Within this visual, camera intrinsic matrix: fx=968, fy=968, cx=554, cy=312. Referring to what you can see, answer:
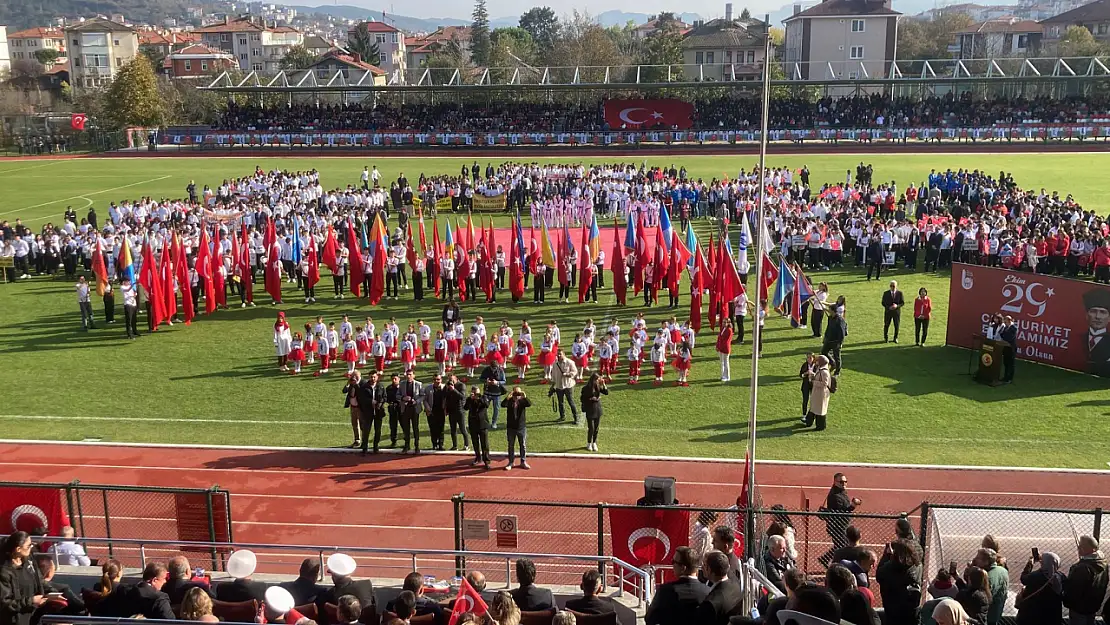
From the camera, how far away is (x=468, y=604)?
6941 mm

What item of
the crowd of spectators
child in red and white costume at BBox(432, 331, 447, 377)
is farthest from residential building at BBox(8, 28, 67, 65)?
child in red and white costume at BBox(432, 331, 447, 377)

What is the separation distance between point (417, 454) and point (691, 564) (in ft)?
28.5

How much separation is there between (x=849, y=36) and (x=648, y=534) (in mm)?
79958

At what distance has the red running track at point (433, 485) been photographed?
40.6ft

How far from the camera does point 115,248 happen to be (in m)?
26.3

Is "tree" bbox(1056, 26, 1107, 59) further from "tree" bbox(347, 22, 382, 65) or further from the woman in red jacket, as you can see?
"tree" bbox(347, 22, 382, 65)

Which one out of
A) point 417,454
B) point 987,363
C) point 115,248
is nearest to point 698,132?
point 115,248

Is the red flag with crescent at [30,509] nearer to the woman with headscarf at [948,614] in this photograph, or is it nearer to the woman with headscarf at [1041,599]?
the woman with headscarf at [948,614]

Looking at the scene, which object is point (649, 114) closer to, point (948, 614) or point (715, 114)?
point (715, 114)

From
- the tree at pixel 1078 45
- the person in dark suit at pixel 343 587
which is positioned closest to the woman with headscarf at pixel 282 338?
the person in dark suit at pixel 343 587

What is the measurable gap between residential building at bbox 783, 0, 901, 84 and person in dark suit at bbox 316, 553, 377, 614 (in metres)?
78.6

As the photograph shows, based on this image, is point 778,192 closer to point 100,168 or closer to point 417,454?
point 417,454

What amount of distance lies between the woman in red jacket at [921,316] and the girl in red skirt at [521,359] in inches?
312

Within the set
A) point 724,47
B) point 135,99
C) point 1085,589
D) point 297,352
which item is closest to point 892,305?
point 297,352
